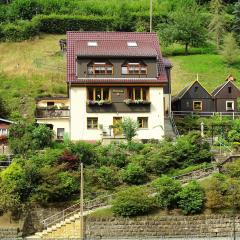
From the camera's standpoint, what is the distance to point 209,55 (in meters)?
88.1

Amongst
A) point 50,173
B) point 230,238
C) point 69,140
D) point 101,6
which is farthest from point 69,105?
point 101,6

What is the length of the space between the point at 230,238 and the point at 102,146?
1279 centimetres

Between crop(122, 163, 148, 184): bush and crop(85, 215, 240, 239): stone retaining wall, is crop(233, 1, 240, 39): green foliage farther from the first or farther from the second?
crop(85, 215, 240, 239): stone retaining wall

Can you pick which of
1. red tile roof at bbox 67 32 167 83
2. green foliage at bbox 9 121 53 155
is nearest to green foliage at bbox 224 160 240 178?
red tile roof at bbox 67 32 167 83

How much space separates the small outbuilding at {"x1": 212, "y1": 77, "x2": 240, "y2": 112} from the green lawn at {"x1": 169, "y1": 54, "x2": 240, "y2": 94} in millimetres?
4817

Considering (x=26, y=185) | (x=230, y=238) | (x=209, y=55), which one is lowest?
(x=230, y=238)

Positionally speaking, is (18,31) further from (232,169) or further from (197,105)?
(232,169)

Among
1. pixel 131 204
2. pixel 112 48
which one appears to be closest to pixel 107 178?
pixel 131 204

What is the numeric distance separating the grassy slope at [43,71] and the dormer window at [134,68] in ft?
29.8

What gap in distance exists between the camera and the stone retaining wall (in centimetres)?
5022

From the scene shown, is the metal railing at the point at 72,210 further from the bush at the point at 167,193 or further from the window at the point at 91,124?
the window at the point at 91,124

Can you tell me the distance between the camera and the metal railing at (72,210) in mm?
51469

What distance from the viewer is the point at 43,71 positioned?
257 feet

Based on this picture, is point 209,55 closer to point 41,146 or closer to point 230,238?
point 41,146
